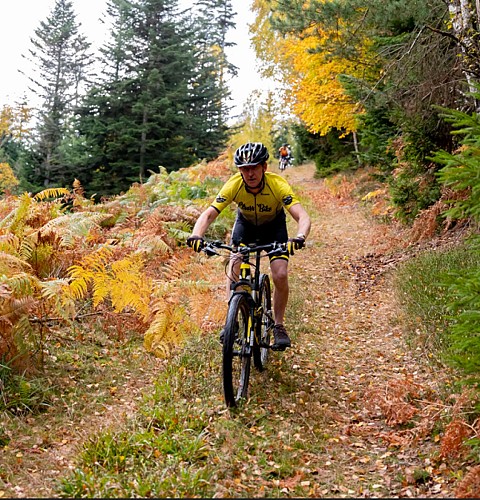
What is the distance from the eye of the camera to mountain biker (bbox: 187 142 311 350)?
4.91 meters

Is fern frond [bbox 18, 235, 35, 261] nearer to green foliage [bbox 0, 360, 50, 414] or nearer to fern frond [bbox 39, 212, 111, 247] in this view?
fern frond [bbox 39, 212, 111, 247]

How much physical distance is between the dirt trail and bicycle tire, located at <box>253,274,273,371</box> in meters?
0.58

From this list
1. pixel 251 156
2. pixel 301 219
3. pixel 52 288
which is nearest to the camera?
pixel 251 156

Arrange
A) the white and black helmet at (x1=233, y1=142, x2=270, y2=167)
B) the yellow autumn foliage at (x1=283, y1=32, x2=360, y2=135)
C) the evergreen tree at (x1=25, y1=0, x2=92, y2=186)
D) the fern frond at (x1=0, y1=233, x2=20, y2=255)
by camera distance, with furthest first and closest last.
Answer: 1. the evergreen tree at (x1=25, y1=0, x2=92, y2=186)
2. the yellow autumn foliage at (x1=283, y1=32, x2=360, y2=135)
3. the fern frond at (x1=0, y1=233, x2=20, y2=255)
4. the white and black helmet at (x1=233, y1=142, x2=270, y2=167)

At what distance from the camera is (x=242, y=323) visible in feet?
15.8

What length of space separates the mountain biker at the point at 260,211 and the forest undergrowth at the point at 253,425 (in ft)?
2.99

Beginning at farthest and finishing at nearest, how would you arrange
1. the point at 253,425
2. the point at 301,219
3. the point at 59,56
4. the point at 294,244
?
the point at 59,56 < the point at 301,219 < the point at 294,244 < the point at 253,425

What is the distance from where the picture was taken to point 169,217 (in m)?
11.0

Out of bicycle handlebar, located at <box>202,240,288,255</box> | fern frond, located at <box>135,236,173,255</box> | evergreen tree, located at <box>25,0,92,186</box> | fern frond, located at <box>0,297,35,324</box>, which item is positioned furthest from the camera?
evergreen tree, located at <box>25,0,92,186</box>

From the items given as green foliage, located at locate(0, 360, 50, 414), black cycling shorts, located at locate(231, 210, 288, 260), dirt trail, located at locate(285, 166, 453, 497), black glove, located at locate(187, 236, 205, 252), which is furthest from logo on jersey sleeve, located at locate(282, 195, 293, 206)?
green foliage, located at locate(0, 360, 50, 414)

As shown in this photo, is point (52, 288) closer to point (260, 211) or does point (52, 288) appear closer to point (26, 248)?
point (26, 248)

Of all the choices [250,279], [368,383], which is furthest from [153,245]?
[368,383]

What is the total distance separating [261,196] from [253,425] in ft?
7.33

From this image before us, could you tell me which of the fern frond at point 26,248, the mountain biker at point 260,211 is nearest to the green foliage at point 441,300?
the mountain biker at point 260,211
